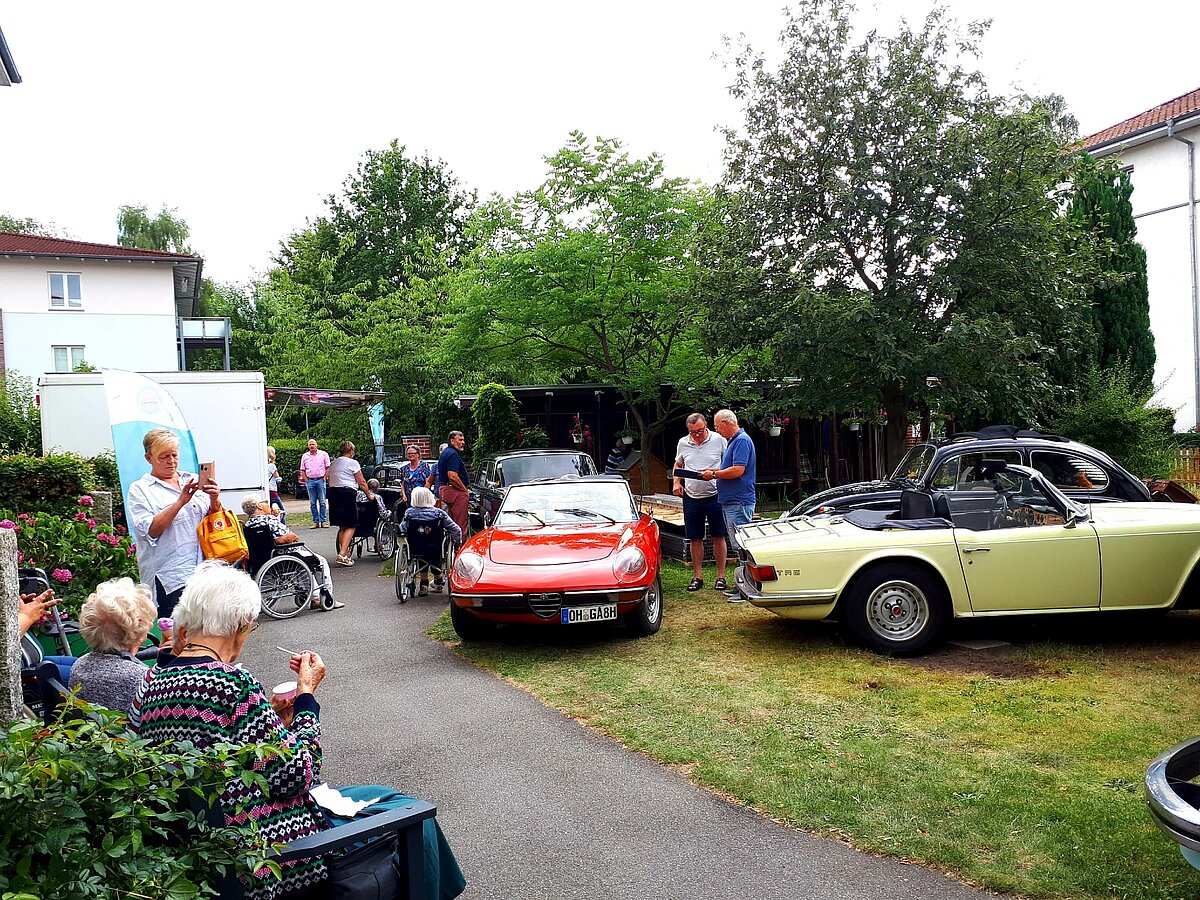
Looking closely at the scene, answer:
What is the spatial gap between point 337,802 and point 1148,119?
105 feet

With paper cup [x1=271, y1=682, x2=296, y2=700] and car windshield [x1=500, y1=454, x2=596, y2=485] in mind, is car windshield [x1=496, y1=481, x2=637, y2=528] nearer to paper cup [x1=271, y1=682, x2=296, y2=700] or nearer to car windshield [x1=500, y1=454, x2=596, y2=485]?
car windshield [x1=500, y1=454, x2=596, y2=485]

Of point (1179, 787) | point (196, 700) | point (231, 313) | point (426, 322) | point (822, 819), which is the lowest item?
point (822, 819)

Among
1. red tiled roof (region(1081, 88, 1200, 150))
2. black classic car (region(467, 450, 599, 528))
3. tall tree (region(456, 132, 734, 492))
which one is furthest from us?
red tiled roof (region(1081, 88, 1200, 150))

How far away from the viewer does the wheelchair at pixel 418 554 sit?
1128cm

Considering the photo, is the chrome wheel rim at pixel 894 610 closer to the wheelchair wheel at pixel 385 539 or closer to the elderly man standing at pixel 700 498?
the elderly man standing at pixel 700 498

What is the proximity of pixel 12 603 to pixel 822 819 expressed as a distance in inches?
139

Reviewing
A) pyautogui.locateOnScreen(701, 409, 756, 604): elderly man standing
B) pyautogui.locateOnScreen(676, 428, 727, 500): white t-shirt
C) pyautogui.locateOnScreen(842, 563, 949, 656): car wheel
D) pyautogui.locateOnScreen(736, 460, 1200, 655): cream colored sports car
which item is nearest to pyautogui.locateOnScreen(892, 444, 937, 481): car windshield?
pyautogui.locateOnScreen(701, 409, 756, 604): elderly man standing

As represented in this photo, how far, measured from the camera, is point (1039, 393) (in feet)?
48.6

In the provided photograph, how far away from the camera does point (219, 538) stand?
661 cm

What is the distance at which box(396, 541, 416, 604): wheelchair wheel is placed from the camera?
11.3 meters

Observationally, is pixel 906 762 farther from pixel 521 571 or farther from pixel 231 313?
pixel 231 313

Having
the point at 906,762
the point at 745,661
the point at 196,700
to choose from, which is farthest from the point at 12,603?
the point at 745,661

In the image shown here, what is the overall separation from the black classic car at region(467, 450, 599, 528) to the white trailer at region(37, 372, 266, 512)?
3.41 meters

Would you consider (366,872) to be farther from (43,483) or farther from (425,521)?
(43,483)
